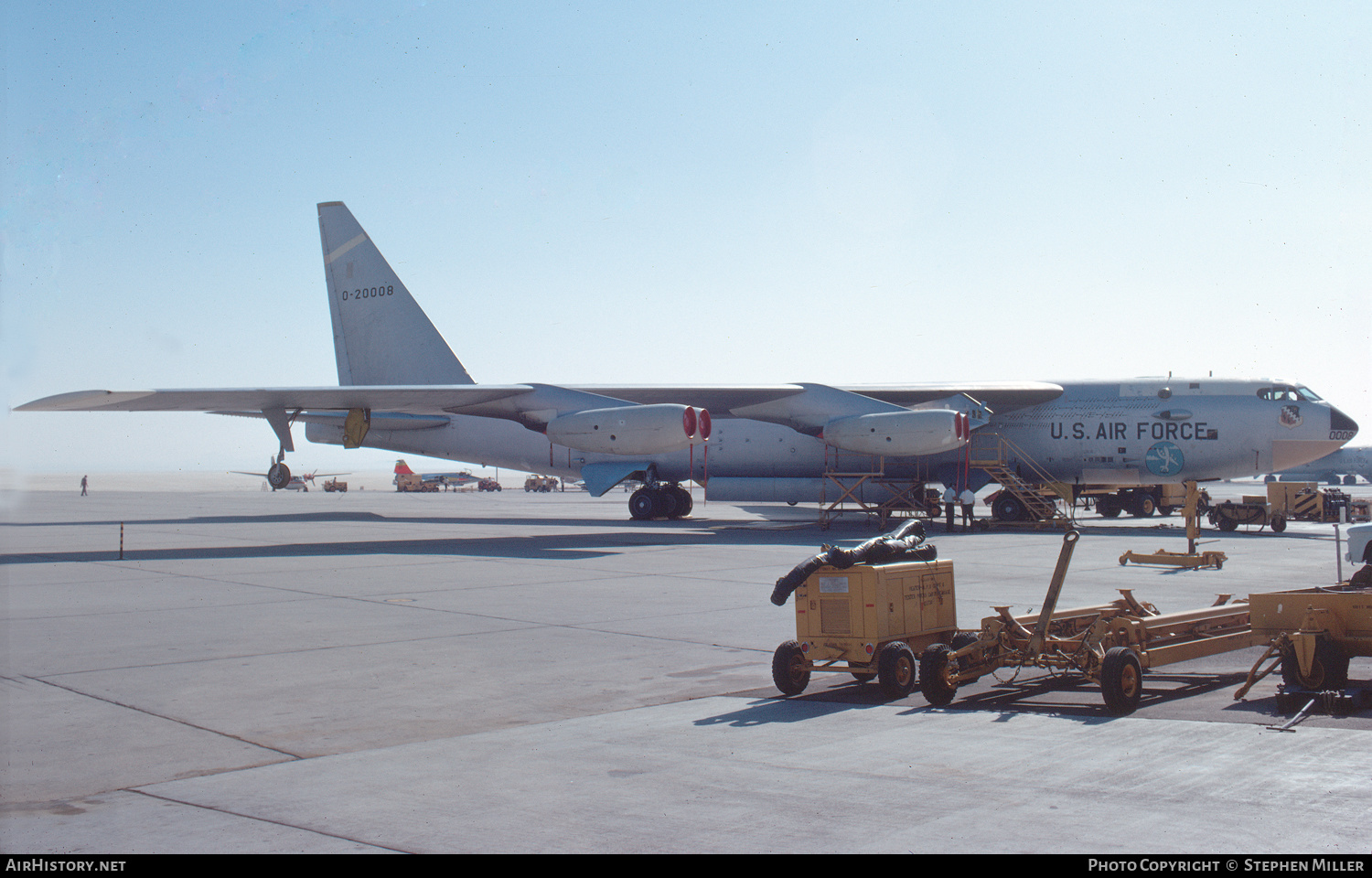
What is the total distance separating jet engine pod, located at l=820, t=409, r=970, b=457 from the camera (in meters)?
23.3

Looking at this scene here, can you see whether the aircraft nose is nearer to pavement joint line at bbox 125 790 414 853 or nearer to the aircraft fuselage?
the aircraft fuselage

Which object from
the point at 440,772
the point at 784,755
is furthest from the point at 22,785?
the point at 784,755

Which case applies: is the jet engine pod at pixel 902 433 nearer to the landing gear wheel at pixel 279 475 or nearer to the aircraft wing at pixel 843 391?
the aircraft wing at pixel 843 391

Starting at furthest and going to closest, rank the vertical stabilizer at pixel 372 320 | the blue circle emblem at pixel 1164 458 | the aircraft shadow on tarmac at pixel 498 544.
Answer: the vertical stabilizer at pixel 372 320, the blue circle emblem at pixel 1164 458, the aircraft shadow on tarmac at pixel 498 544

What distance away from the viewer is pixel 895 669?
295 inches

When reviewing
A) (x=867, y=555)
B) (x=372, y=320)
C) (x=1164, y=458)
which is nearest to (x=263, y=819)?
(x=867, y=555)

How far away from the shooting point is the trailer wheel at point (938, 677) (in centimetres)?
722

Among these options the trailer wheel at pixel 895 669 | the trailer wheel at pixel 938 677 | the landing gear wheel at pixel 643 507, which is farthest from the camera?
the landing gear wheel at pixel 643 507

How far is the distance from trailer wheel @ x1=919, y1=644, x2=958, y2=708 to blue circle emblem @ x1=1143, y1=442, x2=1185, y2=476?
19729 mm

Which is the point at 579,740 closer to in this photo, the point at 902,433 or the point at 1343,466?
the point at 902,433

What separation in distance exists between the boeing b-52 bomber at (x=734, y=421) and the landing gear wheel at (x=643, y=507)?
0.04 meters

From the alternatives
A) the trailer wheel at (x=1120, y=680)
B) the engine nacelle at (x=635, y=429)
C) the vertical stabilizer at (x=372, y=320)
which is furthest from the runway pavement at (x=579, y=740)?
the vertical stabilizer at (x=372, y=320)

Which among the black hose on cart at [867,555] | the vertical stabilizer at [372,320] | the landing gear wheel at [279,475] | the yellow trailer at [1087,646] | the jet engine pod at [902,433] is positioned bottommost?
the yellow trailer at [1087,646]
